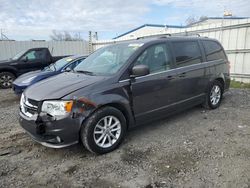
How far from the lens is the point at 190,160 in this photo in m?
3.26

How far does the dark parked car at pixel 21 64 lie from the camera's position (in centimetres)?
955

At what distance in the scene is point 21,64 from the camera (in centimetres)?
981

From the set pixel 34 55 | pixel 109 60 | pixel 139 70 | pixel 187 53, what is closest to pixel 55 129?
pixel 139 70

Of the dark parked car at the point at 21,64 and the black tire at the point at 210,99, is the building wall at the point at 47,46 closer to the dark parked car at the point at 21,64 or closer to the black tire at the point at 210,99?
the dark parked car at the point at 21,64

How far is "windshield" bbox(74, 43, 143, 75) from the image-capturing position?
3.86 metres

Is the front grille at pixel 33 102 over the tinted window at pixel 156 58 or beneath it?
beneath

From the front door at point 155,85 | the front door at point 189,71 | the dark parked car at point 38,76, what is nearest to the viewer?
the front door at point 155,85

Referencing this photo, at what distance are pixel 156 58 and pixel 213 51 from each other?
1932 millimetres

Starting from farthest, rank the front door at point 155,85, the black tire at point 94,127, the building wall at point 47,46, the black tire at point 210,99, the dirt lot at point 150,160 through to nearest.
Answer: the building wall at point 47,46 < the black tire at point 210,99 < the front door at point 155,85 < the black tire at point 94,127 < the dirt lot at point 150,160

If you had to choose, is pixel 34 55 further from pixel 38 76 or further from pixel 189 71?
pixel 189 71

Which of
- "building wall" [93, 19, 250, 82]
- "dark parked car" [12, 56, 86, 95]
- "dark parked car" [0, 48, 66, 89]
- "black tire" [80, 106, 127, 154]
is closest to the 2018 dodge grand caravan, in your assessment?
"black tire" [80, 106, 127, 154]

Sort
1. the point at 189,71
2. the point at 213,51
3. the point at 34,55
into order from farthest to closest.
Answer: the point at 34,55 < the point at 213,51 < the point at 189,71

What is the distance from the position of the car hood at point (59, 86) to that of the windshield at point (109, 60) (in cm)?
28

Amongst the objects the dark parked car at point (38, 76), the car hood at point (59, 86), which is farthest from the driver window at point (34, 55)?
the car hood at point (59, 86)
